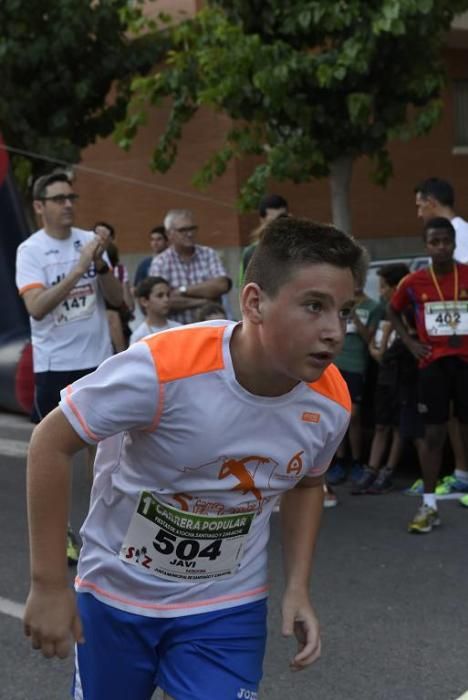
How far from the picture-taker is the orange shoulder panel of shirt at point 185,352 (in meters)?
2.56

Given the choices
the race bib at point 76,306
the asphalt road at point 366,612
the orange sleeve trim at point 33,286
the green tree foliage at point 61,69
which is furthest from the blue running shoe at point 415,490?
the green tree foliage at point 61,69

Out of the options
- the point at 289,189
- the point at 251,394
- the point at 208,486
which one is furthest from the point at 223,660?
the point at 289,189

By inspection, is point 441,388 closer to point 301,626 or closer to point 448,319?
point 448,319

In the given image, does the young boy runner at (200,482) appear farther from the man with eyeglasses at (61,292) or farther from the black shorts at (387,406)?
the black shorts at (387,406)

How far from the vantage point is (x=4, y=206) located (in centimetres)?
1113

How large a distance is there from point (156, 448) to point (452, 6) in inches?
414

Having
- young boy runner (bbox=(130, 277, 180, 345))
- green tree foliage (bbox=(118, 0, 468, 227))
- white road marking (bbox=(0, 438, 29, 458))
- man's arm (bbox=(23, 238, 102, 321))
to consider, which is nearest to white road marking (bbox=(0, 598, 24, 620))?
man's arm (bbox=(23, 238, 102, 321))

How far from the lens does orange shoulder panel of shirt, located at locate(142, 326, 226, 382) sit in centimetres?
256

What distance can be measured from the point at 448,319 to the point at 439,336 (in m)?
0.11

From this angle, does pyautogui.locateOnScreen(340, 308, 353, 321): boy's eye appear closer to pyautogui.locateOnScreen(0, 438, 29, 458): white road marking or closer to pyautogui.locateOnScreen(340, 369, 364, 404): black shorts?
pyautogui.locateOnScreen(340, 369, 364, 404): black shorts

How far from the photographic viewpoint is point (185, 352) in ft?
8.52

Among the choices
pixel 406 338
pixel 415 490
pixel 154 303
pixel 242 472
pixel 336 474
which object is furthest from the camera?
pixel 336 474

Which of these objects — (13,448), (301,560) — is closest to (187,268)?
(13,448)

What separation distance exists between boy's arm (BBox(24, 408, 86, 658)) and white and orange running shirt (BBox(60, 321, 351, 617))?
9cm
